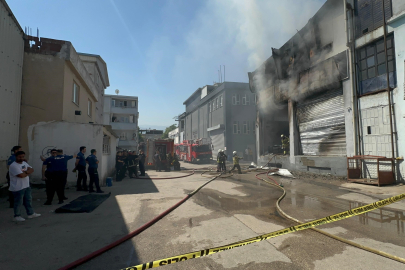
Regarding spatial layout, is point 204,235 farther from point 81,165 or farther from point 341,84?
point 341,84

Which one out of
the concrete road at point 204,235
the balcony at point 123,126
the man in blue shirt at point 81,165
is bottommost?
the concrete road at point 204,235

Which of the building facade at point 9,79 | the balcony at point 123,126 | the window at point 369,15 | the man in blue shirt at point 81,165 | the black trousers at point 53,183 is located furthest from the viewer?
the balcony at point 123,126

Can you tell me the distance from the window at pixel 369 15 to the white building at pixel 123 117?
3246 centimetres

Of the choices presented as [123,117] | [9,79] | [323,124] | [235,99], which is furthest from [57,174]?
[123,117]

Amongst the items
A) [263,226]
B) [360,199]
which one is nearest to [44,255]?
[263,226]

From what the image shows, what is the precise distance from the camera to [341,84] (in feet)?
35.7

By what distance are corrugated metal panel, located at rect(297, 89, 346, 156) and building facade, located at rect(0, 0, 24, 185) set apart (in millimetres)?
13754

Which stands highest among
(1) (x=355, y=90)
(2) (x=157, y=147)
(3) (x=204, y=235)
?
(1) (x=355, y=90)

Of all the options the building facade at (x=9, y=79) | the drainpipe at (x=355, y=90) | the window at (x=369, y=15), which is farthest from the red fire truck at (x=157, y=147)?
the window at (x=369, y=15)

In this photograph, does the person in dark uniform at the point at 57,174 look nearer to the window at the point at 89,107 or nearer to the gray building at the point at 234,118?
the window at the point at 89,107

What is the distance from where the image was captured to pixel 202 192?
810cm

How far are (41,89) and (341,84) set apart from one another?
1324 cm

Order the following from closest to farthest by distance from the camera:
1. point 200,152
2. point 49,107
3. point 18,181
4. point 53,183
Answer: point 18,181 < point 53,183 < point 49,107 < point 200,152

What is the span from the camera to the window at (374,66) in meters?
8.87
